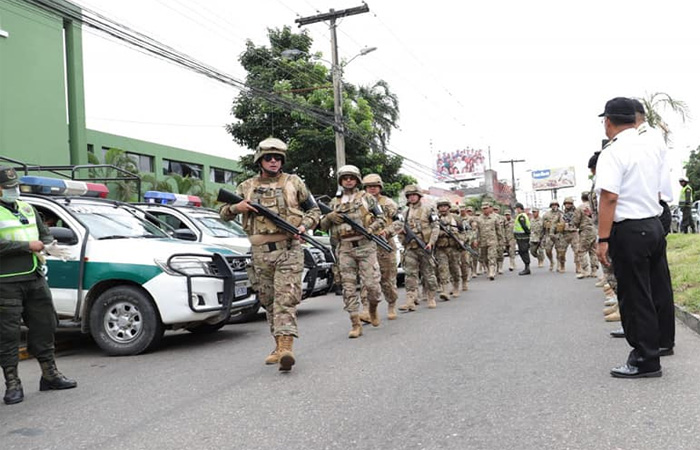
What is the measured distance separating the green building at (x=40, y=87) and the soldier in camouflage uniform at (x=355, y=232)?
440 inches

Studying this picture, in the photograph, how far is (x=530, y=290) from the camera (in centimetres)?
1132

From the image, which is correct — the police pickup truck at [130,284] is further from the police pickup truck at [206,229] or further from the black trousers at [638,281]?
the black trousers at [638,281]

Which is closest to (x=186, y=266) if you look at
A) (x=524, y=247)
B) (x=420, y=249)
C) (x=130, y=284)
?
(x=130, y=284)

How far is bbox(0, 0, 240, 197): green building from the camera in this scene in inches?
647

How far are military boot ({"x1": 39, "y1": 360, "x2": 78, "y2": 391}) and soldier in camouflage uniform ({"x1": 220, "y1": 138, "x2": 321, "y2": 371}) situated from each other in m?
1.61

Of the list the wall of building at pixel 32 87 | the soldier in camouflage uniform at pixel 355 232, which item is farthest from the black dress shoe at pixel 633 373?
the wall of building at pixel 32 87

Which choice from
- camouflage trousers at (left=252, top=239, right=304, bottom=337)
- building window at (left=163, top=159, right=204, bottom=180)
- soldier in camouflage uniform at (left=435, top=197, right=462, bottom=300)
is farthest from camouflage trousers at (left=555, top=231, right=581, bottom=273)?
building window at (left=163, top=159, right=204, bottom=180)

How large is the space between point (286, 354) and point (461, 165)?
68264 mm

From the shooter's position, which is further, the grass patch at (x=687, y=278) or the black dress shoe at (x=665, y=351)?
the grass patch at (x=687, y=278)

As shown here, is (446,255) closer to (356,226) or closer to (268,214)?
(356,226)

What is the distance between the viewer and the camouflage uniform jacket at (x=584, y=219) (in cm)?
1231

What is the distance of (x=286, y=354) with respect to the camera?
494 cm

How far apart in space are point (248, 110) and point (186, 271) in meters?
17.4

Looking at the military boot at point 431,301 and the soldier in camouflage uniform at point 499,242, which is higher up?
the soldier in camouflage uniform at point 499,242
